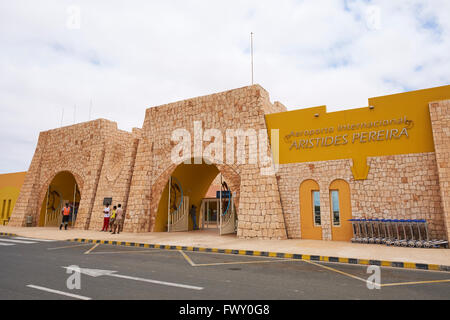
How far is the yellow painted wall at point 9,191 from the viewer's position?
2503 centimetres

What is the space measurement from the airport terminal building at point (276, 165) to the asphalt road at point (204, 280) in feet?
15.9

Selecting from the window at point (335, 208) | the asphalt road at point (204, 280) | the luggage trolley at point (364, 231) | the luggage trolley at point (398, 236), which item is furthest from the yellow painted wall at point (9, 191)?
the luggage trolley at point (398, 236)

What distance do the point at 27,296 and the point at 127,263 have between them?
3101 mm

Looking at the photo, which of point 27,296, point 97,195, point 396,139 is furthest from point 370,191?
point 97,195

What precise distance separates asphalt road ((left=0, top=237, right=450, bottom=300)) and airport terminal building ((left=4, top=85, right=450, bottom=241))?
483 centimetres

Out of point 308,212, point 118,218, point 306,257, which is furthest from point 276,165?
point 118,218

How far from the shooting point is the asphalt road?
4.82 meters

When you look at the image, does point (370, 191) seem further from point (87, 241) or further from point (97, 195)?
point (97, 195)

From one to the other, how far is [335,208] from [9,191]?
86.4 feet

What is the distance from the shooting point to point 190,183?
62.6 ft

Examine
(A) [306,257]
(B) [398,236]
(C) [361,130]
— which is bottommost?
(A) [306,257]

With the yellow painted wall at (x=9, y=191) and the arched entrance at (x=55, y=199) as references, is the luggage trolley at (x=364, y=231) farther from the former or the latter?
the yellow painted wall at (x=9, y=191)

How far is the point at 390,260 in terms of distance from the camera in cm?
779

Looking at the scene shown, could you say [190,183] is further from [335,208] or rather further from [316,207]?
[335,208]
